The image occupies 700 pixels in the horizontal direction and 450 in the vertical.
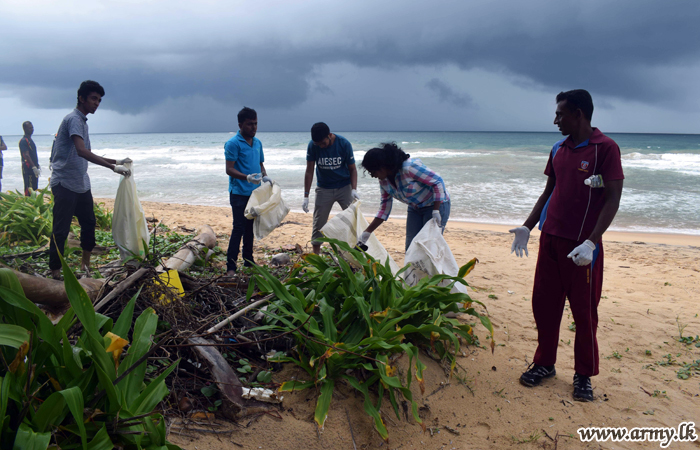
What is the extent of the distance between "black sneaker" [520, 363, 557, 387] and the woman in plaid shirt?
1.35 metres

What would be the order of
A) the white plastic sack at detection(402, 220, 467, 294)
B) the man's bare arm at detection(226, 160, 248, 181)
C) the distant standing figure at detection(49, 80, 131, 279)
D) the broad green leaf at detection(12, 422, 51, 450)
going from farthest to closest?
the man's bare arm at detection(226, 160, 248, 181), the distant standing figure at detection(49, 80, 131, 279), the white plastic sack at detection(402, 220, 467, 294), the broad green leaf at detection(12, 422, 51, 450)

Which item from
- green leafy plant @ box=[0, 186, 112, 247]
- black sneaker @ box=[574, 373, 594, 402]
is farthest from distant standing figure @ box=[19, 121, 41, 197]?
black sneaker @ box=[574, 373, 594, 402]

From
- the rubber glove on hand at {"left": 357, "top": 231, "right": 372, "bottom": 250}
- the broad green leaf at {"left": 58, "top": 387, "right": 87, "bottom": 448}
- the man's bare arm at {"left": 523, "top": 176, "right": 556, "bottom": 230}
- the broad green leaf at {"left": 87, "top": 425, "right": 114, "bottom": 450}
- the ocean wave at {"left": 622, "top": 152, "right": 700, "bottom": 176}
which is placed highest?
the ocean wave at {"left": 622, "top": 152, "right": 700, "bottom": 176}

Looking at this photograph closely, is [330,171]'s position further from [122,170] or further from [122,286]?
[122,286]

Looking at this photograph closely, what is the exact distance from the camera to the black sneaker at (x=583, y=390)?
8.39 feet

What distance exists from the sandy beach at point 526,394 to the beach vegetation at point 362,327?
0.11m

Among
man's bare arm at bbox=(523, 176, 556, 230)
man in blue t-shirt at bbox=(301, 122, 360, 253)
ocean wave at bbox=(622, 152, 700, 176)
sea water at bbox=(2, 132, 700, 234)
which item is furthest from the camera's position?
ocean wave at bbox=(622, 152, 700, 176)

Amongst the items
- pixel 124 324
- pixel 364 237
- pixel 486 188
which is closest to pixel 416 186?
pixel 364 237

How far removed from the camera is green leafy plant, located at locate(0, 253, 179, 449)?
1.42 m

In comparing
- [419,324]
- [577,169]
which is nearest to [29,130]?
[419,324]

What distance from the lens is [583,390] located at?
258cm

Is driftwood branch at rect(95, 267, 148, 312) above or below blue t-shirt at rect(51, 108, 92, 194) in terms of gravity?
below

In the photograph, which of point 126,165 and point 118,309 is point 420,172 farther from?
point 126,165

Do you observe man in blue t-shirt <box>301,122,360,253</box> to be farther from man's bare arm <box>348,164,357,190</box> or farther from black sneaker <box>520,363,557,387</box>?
black sneaker <box>520,363,557,387</box>
